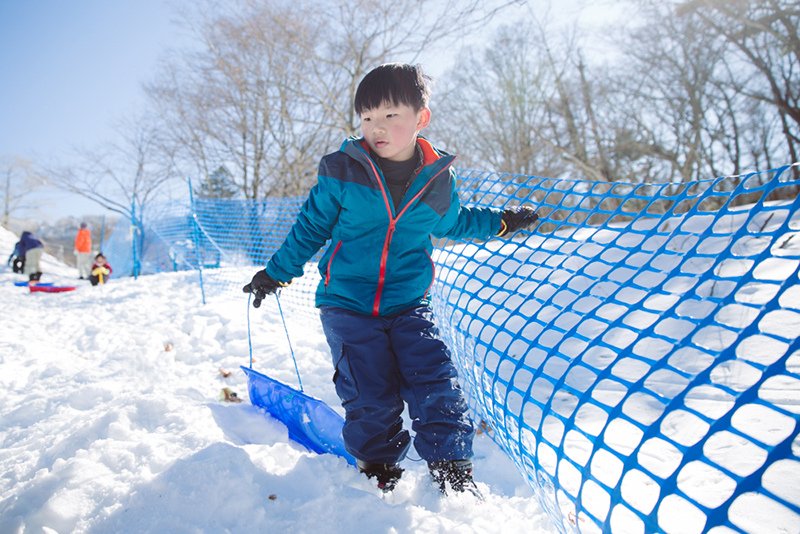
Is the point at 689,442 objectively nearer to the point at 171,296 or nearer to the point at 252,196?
the point at 171,296

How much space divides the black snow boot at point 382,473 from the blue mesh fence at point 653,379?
44 centimetres

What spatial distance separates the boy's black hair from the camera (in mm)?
1694

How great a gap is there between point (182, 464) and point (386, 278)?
39.8 inches

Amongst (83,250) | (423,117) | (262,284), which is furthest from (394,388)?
(83,250)

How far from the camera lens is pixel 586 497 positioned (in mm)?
1540

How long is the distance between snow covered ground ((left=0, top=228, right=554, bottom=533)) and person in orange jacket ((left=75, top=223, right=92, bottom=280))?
11.6 metres

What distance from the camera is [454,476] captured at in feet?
5.32

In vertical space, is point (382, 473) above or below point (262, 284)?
below

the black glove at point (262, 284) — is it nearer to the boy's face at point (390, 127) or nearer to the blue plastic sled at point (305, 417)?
the blue plastic sled at point (305, 417)

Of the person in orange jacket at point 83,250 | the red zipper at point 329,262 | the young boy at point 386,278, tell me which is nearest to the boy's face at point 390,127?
the young boy at point 386,278

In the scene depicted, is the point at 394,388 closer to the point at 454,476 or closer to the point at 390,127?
the point at 454,476

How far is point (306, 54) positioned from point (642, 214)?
11.5 meters

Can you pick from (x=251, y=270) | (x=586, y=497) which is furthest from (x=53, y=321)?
(x=586, y=497)

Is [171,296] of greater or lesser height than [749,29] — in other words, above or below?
below
